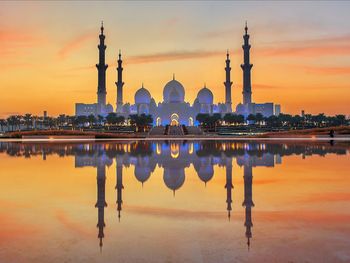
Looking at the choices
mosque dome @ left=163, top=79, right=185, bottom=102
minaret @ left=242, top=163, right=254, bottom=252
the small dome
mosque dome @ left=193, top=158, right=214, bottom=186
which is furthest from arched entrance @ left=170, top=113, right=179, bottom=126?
minaret @ left=242, top=163, right=254, bottom=252

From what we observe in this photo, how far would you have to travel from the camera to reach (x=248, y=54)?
63438 mm

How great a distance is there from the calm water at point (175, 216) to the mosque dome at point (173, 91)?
7788 centimetres

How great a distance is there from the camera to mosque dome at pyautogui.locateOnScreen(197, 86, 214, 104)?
9019 cm

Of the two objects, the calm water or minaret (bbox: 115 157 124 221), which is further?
minaret (bbox: 115 157 124 221)

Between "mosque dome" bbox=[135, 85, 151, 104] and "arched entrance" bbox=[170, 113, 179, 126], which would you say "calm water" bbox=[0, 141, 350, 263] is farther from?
"mosque dome" bbox=[135, 85, 151, 104]

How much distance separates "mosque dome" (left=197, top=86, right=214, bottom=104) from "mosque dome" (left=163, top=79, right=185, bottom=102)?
13.7ft

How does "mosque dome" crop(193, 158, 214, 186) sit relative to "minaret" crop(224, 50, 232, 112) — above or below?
below

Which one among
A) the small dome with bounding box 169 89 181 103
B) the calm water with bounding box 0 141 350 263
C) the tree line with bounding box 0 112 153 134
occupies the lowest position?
the calm water with bounding box 0 141 350 263

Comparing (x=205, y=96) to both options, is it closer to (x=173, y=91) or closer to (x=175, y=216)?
(x=173, y=91)

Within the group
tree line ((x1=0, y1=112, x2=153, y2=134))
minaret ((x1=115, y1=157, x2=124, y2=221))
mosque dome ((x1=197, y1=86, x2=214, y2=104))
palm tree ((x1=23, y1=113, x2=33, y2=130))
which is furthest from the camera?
mosque dome ((x1=197, y1=86, x2=214, y2=104))

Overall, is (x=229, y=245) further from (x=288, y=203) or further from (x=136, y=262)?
(x=288, y=203)

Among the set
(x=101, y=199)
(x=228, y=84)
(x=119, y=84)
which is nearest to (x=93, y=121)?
(x=119, y=84)

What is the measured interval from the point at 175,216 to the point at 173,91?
8295cm

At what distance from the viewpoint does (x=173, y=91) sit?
290 ft
